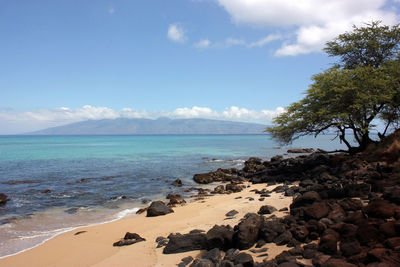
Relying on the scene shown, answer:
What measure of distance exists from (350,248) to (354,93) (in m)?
19.4

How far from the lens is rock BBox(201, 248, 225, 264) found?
8.13 m

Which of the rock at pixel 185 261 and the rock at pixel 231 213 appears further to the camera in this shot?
the rock at pixel 231 213

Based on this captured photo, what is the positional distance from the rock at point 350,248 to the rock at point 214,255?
11.1ft

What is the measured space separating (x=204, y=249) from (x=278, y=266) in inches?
127

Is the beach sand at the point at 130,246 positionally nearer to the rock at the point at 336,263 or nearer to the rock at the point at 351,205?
the rock at the point at 336,263

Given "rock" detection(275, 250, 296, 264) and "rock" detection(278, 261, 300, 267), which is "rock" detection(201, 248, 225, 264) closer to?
"rock" detection(275, 250, 296, 264)

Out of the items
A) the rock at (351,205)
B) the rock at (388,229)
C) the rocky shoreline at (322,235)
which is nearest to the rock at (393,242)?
the rocky shoreline at (322,235)

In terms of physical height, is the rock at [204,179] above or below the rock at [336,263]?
below

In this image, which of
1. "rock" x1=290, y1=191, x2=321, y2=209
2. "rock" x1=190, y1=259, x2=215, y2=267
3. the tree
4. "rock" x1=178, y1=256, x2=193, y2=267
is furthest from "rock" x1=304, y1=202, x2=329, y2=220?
the tree

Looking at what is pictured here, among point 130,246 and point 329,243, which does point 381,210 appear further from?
point 130,246

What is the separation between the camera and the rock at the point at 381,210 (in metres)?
7.91

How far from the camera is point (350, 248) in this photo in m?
6.73

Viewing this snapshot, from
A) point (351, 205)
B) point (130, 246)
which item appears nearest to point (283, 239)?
Result: point (351, 205)

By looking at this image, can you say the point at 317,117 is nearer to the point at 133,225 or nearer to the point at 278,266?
the point at 133,225
